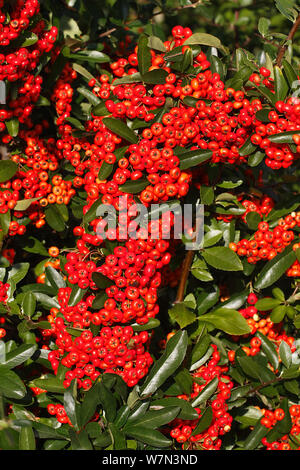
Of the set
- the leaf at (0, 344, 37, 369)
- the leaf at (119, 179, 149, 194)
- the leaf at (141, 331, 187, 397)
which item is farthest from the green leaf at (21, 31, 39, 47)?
the leaf at (141, 331, 187, 397)

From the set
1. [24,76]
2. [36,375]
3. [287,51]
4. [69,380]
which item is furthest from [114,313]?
[287,51]

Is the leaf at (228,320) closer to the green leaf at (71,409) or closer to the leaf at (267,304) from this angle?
the leaf at (267,304)

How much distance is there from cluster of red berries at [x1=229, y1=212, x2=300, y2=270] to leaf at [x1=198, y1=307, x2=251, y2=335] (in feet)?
0.84

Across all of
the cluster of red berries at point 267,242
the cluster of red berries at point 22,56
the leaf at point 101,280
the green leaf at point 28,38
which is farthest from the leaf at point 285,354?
the green leaf at point 28,38

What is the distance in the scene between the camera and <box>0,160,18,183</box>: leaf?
6.98 feet

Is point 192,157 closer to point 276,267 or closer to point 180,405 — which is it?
point 276,267

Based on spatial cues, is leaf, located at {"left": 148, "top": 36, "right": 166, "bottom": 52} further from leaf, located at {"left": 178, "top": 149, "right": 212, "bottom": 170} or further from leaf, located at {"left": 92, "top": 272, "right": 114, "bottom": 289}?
leaf, located at {"left": 92, "top": 272, "right": 114, "bottom": 289}

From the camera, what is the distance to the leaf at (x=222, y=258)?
2154 mm

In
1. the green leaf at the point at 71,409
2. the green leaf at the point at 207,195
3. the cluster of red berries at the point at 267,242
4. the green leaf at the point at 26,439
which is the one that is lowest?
the green leaf at the point at 71,409

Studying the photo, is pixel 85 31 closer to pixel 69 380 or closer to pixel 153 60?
pixel 153 60

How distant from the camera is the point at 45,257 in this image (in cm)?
265

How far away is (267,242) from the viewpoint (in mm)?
2305

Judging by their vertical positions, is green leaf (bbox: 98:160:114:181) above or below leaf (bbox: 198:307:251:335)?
above

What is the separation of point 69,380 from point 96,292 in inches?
13.3
